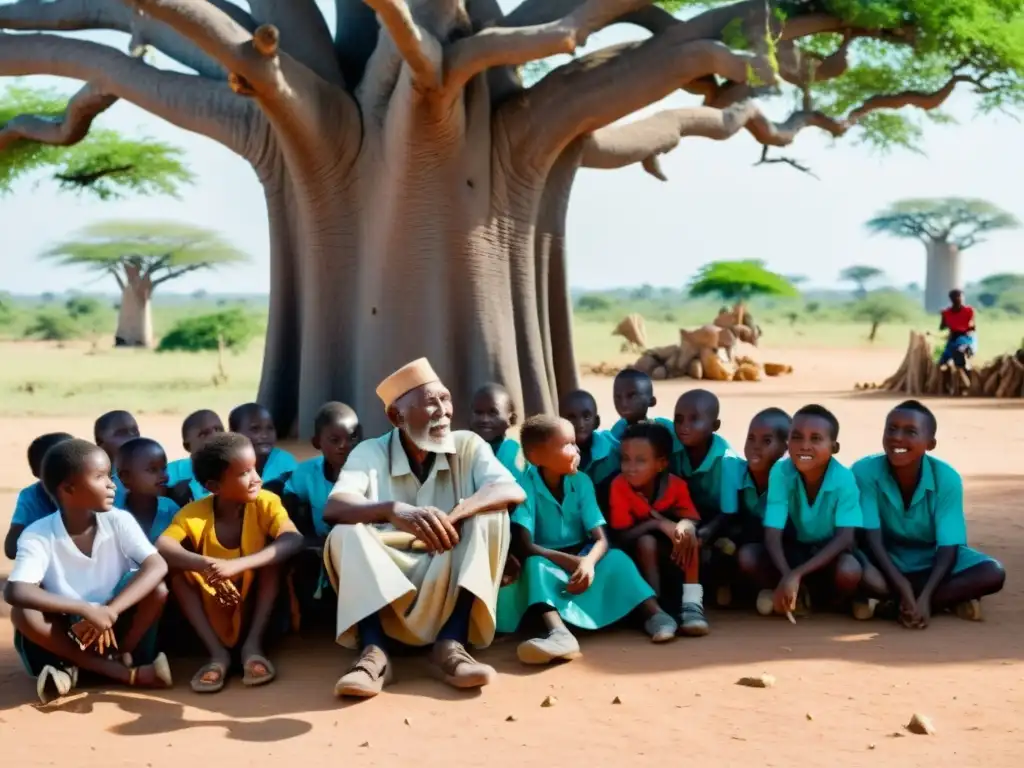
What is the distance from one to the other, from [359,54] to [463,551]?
7.08m

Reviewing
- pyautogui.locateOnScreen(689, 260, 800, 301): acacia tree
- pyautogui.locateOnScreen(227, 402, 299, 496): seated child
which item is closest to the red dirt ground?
pyautogui.locateOnScreen(227, 402, 299, 496): seated child

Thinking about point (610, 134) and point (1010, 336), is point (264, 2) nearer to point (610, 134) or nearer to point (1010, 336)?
point (610, 134)

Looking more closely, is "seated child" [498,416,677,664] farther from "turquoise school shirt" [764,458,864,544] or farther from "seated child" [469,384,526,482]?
"turquoise school shirt" [764,458,864,544]

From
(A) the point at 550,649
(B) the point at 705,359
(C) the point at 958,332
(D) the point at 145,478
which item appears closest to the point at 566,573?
(A) the point at 550,649

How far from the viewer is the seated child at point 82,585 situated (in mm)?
4242

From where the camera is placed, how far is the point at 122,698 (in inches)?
171

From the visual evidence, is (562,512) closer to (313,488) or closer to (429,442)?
(429,442)

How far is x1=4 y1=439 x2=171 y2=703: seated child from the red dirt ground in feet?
0.37

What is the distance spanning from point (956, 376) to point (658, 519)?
42.6ft

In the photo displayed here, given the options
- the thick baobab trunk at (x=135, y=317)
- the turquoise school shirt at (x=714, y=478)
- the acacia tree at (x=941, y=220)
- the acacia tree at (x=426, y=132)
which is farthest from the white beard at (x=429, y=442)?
the acacia tree at (x=941, y=220)

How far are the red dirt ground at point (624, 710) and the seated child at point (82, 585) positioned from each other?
0.37 ft

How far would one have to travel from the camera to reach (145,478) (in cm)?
503

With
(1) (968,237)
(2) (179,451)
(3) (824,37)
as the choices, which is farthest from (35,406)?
(1) (968,237)

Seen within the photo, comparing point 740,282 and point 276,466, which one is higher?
point 740,282
